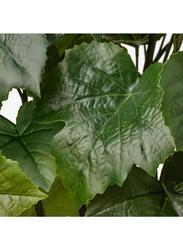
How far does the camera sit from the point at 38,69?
1.09 ft

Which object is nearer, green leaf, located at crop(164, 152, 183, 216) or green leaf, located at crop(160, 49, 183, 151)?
green leaf, located at crop(160, 49, 183, 151)

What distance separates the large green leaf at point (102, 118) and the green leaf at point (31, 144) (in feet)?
0.18

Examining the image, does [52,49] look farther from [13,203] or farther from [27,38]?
[13,203]

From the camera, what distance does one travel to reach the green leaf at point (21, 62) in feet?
1.09

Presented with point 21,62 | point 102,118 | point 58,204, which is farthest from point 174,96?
point 58,204

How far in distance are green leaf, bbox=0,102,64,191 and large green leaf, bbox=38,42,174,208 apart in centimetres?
6

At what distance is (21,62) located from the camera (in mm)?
340

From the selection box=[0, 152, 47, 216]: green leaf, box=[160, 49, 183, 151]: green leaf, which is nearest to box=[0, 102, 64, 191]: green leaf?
box=[0, 152, 47, 216]: green leaf

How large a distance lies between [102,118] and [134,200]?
0.48 ft

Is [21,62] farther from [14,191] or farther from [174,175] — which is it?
[174,175]

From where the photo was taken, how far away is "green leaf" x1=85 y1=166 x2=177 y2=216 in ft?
1.30

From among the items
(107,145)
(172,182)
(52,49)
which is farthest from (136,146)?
(52,49)

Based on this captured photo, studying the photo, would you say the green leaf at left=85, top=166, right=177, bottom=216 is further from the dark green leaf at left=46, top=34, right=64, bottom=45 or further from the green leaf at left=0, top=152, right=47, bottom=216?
the dark green leaf at left=46, top=34, right=64, bottom=45

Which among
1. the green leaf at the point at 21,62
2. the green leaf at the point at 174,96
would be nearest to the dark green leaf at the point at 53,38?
the green leaf at the point at 21,62
